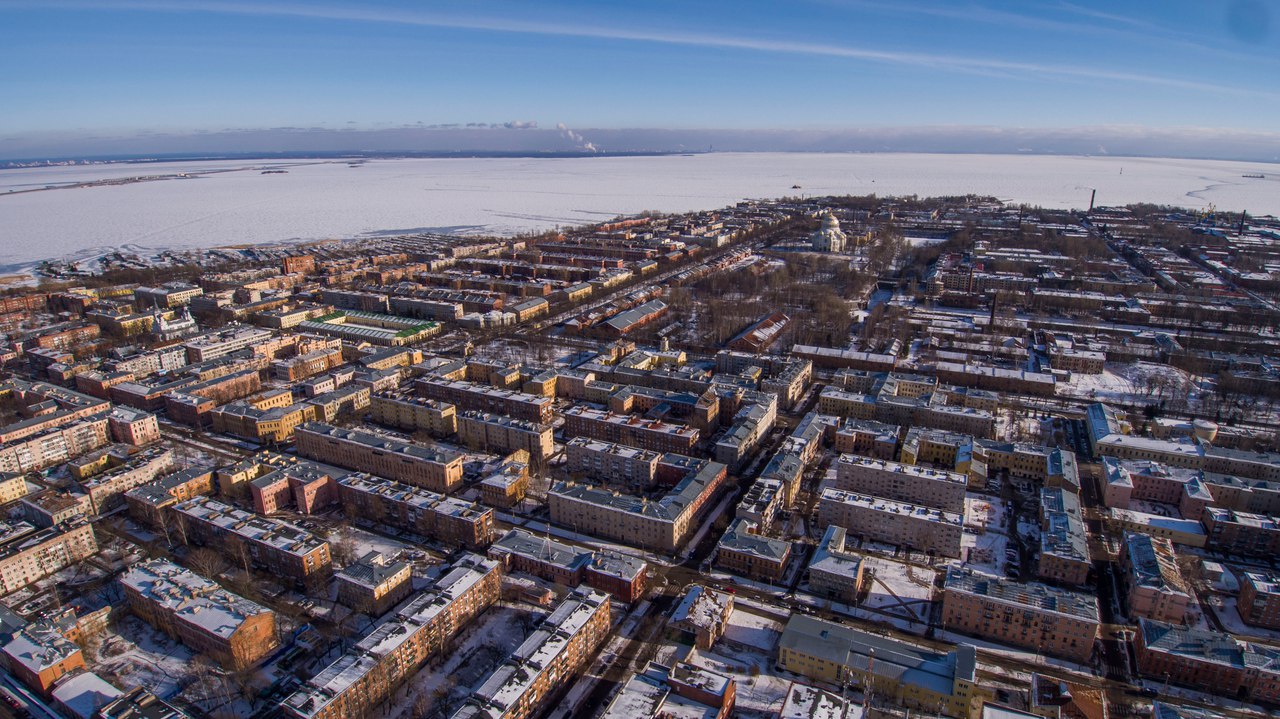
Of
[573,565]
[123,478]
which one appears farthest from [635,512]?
[123,478]

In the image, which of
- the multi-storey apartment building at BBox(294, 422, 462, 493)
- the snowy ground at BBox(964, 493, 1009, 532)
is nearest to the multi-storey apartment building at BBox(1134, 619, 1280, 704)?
the snowy ground at BBox(964, 493, 1009, 532)

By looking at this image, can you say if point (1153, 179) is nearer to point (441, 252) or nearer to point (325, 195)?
point (441, 252)

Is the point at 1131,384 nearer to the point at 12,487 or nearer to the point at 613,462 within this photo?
the point at 613,462

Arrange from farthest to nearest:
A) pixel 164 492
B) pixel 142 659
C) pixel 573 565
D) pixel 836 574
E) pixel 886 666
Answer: pixel 164 492
pixel 573 565
pixel 836 574
pixel 142 659
pixel 886 666

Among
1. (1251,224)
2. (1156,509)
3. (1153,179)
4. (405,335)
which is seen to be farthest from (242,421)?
(1153,179)

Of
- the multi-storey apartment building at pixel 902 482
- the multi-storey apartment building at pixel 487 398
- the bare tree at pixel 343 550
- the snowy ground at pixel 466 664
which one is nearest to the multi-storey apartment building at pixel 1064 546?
the multi-storey apartment building at pixel 902 482
